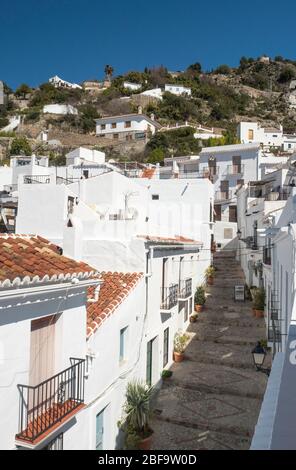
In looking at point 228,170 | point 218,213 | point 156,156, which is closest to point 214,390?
point 218,213

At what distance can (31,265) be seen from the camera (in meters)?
6.91

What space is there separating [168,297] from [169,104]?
239 feet

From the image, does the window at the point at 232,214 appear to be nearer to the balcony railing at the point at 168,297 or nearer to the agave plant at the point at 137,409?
the balcony railing at the point at 168,297

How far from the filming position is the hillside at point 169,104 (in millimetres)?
66681

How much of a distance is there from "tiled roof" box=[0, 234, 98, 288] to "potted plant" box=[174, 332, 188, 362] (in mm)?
9691

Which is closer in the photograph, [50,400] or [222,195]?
[50,400]

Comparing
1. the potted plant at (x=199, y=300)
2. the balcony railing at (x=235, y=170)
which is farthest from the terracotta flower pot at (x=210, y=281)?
the balcony railing at (x=235, y=170)

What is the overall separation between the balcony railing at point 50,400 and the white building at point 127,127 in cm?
6022

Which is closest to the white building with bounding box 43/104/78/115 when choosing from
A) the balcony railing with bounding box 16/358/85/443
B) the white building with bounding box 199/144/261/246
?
the white building with bounding box 199/144/261/246

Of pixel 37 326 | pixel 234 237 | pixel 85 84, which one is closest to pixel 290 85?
pixel 85 84

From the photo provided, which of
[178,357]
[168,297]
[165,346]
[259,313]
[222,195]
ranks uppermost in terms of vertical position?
[222,195]

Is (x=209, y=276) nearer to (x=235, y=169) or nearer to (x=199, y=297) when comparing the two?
(x=199, y=297)

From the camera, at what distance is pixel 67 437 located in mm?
7742
